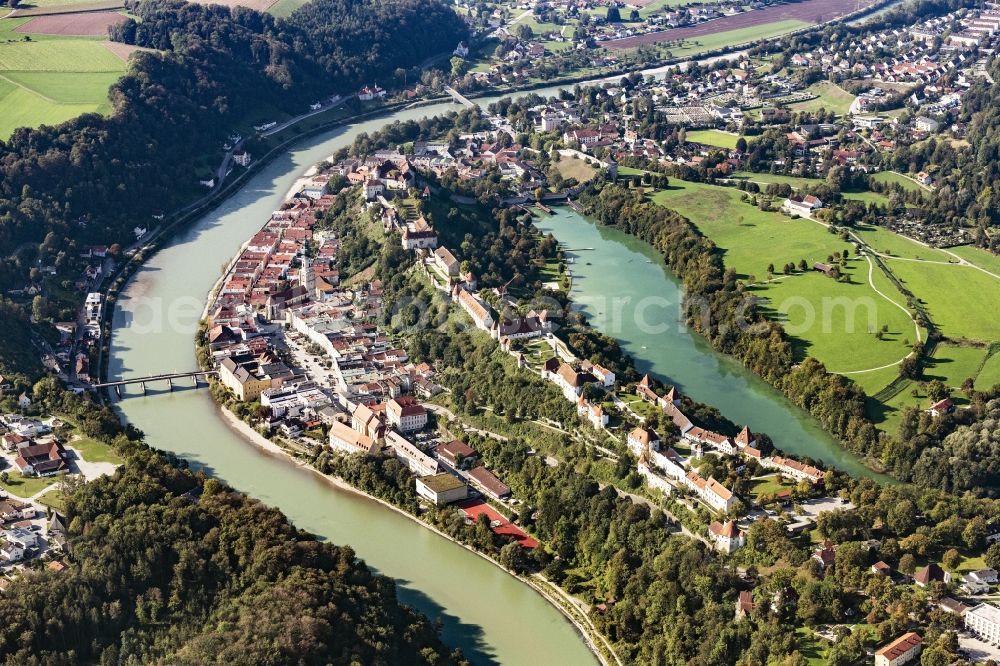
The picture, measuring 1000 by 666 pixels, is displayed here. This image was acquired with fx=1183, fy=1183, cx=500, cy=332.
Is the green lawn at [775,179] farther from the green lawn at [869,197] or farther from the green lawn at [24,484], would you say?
the green lawn at [24,484]

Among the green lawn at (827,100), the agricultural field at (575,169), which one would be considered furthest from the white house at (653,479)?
the green lawn at (827,100)

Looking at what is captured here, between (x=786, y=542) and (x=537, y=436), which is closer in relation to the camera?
(x=786, y=542)

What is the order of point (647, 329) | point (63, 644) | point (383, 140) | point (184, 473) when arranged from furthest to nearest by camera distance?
point (383, 140) → point (647, 329) → point (184, 473) → point (63, 644)

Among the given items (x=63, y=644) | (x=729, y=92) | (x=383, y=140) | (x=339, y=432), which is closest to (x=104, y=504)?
(x=63, y=644)

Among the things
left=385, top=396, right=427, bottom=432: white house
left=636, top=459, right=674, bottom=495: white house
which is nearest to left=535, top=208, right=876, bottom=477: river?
left=636, top=459, right=674, bottom=495: white house

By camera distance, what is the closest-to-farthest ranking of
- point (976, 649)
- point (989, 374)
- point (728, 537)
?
1. point (976, 649)
2. point (728, 537)
3. point (989, 374)

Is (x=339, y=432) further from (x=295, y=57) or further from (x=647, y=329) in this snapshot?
(x=295, y=57)

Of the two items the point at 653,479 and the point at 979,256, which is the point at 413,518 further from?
the point at 979,256

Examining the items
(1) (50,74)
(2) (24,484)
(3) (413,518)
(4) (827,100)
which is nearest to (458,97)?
(4) (827,100)
